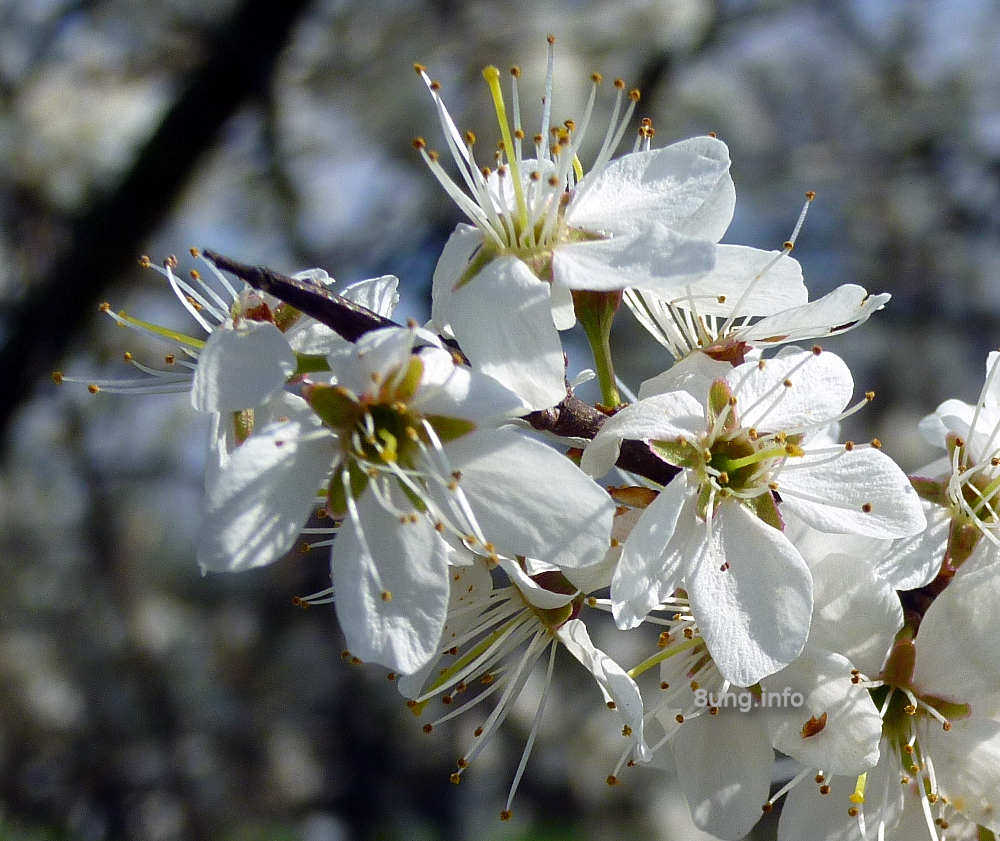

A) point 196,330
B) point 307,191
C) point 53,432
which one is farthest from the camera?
point 53,432

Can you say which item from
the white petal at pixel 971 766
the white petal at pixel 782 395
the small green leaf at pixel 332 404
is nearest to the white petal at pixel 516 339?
the small green leaf at pixel 332 404

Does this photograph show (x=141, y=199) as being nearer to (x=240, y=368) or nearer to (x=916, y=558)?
(x=240, y=368)

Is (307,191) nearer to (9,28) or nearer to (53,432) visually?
(9,28)

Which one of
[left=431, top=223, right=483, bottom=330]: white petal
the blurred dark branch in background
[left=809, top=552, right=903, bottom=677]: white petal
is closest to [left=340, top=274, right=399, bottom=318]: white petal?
[left=431, top=223, right=483, bottom=330]: white petal

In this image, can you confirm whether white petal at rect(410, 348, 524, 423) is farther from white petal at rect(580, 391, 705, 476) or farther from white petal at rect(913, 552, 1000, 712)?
white petal at rect(913, 552, 1000, 712)

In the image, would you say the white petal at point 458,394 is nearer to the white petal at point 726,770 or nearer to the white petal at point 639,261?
the white petal at point 639,261

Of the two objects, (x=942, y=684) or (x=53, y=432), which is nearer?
(x=942, y=684)

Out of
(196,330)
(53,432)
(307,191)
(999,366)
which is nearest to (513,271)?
(999,366)
